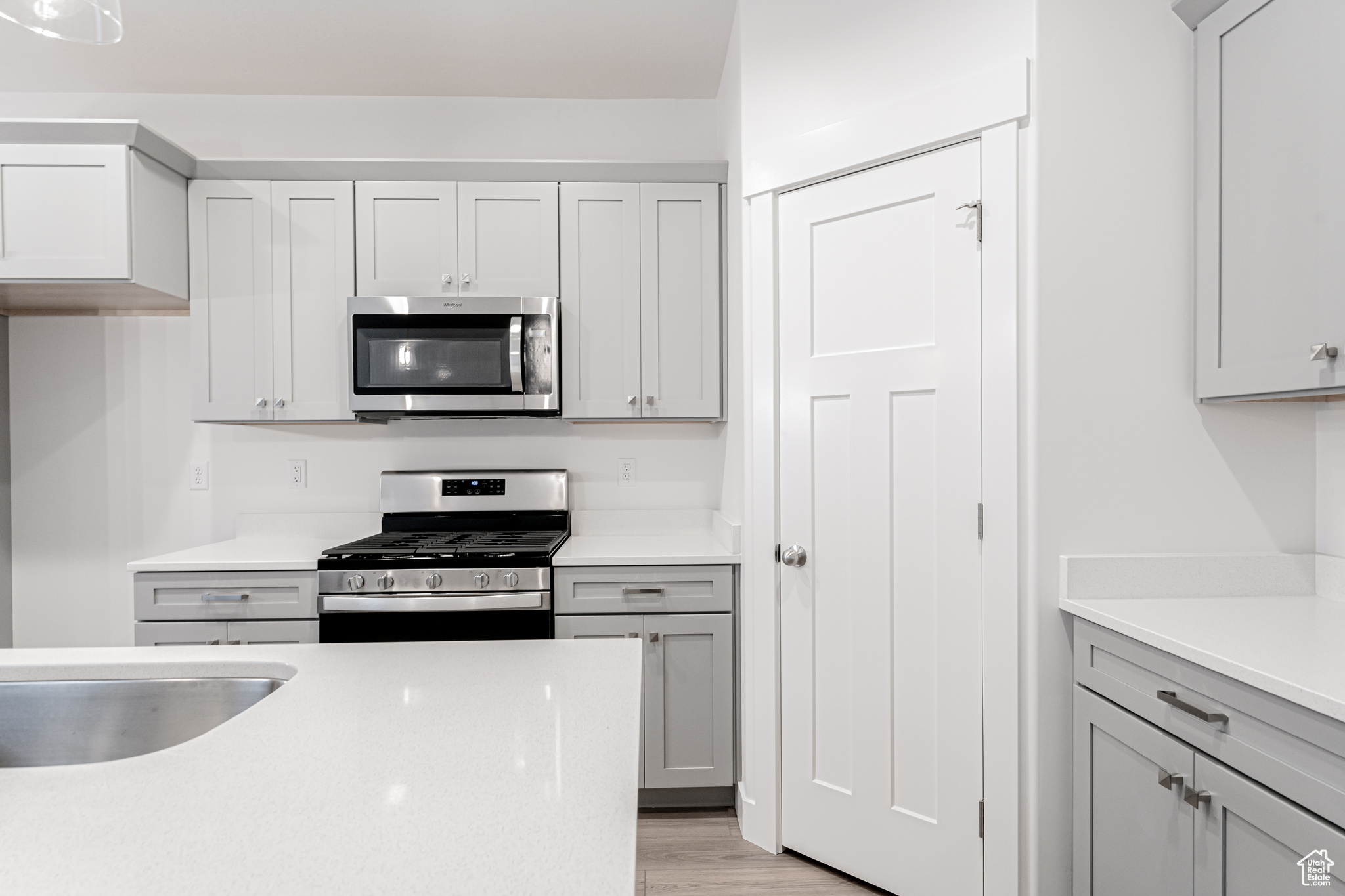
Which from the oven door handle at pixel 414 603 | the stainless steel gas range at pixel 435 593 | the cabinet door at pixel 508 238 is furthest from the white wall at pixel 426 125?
the oven door handle at pixel 414 603

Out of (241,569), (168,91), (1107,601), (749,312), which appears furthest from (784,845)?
(168,91)

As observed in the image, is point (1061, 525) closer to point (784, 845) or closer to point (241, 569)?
point (784, 845)

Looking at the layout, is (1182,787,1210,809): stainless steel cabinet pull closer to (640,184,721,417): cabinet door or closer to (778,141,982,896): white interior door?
(778,141,982,896): white interior door

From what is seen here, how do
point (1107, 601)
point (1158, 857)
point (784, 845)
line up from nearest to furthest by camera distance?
1. point (1158, 857)
2. point (1107, 601)
3. point (784, 845)

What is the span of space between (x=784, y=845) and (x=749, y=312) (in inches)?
63.3

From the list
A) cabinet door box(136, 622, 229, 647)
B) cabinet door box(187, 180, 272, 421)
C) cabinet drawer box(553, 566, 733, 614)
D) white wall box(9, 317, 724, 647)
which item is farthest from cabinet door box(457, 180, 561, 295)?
cabinet door box(136, 622, 229, 647)

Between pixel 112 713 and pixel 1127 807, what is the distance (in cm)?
182

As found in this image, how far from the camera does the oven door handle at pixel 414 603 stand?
7.13 feet

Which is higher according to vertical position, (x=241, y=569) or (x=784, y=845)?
Result: (x=241, y=569)

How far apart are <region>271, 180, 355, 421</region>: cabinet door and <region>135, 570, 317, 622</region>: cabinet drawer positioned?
613 mm

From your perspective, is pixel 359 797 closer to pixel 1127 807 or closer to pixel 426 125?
pixel 1127 807

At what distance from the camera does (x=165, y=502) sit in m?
2.78

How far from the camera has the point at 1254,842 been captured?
1070mm

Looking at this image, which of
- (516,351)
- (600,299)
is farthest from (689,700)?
(600,299)
